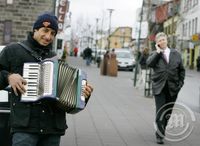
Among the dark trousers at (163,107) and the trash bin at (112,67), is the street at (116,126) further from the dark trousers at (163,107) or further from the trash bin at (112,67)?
the trash bin at (112,67)

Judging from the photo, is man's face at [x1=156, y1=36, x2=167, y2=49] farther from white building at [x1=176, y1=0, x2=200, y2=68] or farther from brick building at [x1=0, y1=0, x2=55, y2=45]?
white building at [x1=176, y1=0, x2=200, y2=68]

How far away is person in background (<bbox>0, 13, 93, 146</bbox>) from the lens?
4609 mm

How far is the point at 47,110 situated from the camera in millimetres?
4680

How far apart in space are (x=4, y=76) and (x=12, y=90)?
140 millimetres

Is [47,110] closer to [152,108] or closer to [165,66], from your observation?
[165,66]

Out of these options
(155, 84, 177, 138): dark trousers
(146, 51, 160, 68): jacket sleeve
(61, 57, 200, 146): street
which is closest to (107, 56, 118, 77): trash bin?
(61, 57, 200, 146): street

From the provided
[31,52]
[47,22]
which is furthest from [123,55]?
[31,52]

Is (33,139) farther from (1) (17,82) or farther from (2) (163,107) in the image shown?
(2) (163,107)

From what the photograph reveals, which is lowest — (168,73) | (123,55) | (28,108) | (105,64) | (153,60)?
(105,64)

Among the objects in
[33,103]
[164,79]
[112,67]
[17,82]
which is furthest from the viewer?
[112,67]

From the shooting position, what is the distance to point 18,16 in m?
23.4

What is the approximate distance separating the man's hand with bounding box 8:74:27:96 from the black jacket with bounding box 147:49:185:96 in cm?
467

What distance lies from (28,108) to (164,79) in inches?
185

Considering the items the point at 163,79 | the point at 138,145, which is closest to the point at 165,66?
the point at 163,79
